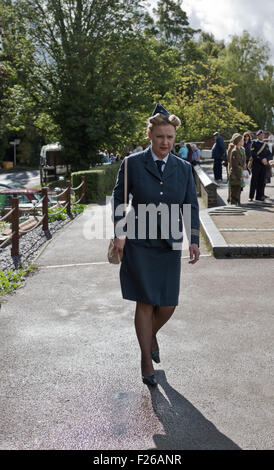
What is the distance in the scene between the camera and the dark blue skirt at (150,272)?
4238mm

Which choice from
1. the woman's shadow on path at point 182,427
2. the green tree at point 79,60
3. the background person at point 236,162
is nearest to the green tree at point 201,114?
the green tree at point 79,60

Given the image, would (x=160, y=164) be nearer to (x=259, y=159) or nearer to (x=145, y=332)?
(x=145, y=332)

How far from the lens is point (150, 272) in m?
4.25

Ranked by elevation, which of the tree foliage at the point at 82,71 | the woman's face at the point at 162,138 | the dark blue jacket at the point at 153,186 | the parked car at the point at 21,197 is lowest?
the parked car at the point at 21,197

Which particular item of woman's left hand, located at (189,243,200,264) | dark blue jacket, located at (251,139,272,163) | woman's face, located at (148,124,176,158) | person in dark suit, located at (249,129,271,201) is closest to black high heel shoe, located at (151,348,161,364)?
woman's left hand, located at (189,243,200,264)

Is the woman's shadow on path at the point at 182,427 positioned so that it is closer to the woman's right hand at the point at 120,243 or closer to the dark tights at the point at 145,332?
the dark tights at the point at 145,332

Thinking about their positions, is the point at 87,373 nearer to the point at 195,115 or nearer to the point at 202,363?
the point at 202,363

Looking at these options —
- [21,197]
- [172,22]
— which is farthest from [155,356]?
[172,22]

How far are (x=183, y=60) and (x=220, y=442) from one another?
57.0 metres

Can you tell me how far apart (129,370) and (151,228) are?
1.15m

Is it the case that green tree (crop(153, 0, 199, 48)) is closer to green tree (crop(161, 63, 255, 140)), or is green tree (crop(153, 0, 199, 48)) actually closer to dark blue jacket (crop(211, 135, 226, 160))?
green tree (crop(161, 63, 255, 140))

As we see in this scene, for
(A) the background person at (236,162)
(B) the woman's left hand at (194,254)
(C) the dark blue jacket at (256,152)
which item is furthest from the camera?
(C) the dark blue jacket at (256,152)

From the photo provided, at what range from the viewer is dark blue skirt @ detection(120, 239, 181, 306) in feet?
13.9

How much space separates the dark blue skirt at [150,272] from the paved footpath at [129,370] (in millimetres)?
639
